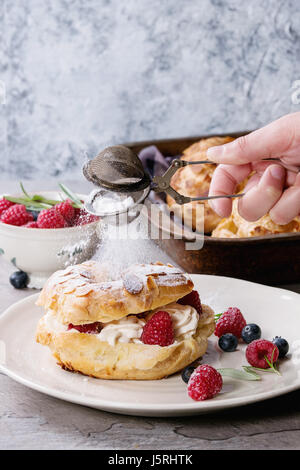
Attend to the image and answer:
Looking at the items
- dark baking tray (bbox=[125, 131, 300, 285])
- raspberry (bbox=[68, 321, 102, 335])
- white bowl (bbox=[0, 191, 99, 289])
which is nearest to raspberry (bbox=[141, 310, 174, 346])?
raspberry (bbox=[68, 321, 102, 335])

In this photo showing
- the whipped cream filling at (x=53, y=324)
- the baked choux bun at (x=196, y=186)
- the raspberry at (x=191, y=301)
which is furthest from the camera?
the baked choux bun at (x=196, y=186)

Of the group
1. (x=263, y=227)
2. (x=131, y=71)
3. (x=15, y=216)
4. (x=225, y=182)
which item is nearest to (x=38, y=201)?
(x=15, y=216)

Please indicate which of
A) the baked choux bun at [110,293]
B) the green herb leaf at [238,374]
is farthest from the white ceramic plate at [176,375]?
the baked choux bun at [110,293]

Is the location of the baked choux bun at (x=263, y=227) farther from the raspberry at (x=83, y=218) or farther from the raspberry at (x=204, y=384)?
the raspberry at (x=204, y=384)

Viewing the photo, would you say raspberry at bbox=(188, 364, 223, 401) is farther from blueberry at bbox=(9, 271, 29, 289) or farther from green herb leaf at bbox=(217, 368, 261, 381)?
blueberry at bbox=(9, 271, 29, 289)

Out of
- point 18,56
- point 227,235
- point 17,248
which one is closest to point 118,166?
point 17,248

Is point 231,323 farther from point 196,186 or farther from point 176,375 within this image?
point 196,186
